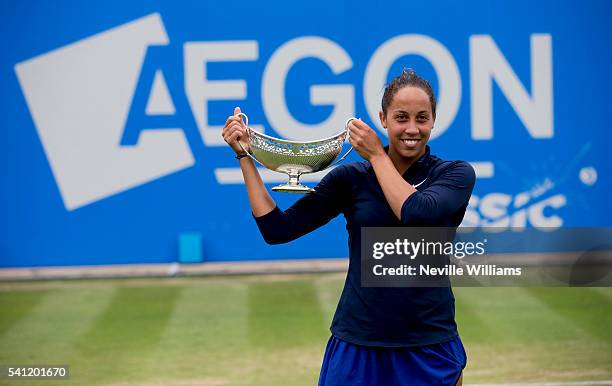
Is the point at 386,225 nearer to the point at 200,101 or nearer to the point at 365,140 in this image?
the point at 365,140

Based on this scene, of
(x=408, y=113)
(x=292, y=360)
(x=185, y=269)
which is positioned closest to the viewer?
(x=408, y=113)

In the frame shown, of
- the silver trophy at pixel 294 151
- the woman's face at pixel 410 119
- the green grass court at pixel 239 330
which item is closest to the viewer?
the woman's face at pixel 410 119

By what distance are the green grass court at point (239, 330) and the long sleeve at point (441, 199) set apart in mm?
2818

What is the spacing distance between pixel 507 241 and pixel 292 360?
350 centimetres

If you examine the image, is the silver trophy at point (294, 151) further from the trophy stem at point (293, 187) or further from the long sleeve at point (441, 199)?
the long sleeve at point (441, 199)

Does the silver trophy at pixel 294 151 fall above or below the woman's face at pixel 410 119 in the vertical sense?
below

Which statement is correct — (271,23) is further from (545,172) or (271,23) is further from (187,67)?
(545,172)

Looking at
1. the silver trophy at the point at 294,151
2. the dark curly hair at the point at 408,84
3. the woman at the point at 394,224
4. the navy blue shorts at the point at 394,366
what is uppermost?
the dark curly hair at the point at 408,84

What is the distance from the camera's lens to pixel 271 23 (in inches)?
331

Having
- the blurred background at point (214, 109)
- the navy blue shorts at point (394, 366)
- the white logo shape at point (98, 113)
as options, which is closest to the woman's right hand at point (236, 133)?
the navy blue shorts at point (394, 366)

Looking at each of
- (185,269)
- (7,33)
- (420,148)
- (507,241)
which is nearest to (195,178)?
(185,269)

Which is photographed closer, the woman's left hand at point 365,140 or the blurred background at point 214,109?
the woman's left hand at point 365,140

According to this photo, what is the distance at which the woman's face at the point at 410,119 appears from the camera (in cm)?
252

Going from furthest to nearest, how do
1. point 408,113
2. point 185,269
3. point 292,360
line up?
point 185,269, point 292,360, point 408,113
